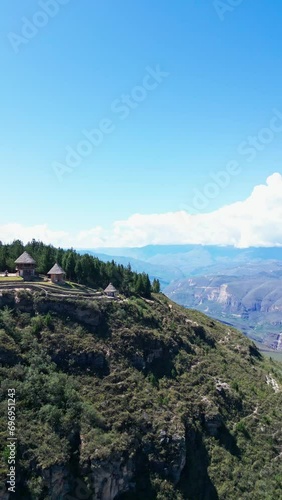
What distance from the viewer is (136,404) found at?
172 ft

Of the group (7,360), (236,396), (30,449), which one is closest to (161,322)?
(236,396)

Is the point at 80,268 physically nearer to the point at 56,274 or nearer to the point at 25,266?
the point at 56,274

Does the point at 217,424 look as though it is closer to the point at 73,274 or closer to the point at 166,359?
the point at 166,359

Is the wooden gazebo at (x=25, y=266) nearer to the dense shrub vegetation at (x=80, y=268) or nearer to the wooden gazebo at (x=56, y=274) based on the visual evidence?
the wooden gazebo at (x=56, y=274)

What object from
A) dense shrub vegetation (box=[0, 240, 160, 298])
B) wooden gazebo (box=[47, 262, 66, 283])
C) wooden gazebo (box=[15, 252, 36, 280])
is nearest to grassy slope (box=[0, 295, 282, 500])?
wooden gazebo (box=[47, 262, 66, 283])

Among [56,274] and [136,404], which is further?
[56,274]

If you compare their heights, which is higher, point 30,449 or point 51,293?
point 51,293

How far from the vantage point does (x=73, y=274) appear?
75.3 meters

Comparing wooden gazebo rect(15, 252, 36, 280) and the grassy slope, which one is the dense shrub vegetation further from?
the grassy slope

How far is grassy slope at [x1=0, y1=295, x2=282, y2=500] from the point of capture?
44688 mm

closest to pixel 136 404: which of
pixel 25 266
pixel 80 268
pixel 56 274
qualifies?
pixel 56 274

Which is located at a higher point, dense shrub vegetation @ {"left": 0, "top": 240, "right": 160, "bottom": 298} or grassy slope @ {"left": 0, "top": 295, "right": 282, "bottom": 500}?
dense shrub vegetation @ {"left": 0, "top": 240, "right": 160, "bottom": 298}

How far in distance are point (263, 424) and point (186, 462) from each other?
→ 17508mm

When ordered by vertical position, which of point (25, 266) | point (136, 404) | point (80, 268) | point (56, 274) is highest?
point (25, 266)
